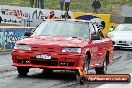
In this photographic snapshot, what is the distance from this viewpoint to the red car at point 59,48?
12.1m

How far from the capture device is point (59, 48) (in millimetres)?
12141

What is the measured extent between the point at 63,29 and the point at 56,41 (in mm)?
1015

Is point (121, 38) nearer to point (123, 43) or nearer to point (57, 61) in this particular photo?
point (123, 43)

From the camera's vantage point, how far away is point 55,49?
1213cm

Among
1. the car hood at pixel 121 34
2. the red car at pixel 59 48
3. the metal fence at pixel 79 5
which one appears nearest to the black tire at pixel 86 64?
the red car at pixel 59 48

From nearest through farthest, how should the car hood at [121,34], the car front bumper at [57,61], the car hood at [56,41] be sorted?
the car front bumper at [57,61] → the car hood at [56,41] → the car hood at [121,34]

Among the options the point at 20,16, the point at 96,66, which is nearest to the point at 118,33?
the point at 20,16

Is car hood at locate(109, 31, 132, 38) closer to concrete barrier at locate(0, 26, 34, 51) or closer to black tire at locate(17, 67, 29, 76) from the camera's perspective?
concrete barrier at locate(0, 26, 34, 51)

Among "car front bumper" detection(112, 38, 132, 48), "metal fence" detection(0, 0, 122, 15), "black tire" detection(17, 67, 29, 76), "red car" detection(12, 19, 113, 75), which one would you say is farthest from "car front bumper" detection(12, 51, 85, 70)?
"metal fence" detection(0, 0, 122, 15)

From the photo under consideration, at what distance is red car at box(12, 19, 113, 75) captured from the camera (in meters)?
12.1

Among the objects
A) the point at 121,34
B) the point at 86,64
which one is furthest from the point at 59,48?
the point at 121,34

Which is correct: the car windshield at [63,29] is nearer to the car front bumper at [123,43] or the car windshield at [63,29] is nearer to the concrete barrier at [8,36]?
the concrete barrier at [8,36]

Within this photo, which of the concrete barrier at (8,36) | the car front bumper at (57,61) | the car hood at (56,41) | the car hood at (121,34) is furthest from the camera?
the car hood at (121,34)

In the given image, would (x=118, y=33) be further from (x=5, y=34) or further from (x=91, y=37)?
(x=91, y=37)
